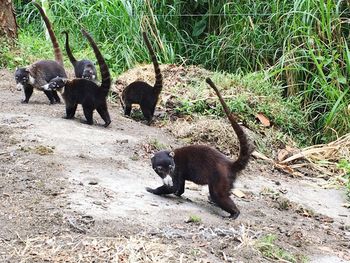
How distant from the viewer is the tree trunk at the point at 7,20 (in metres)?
9.67

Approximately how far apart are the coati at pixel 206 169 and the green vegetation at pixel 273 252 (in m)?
0.59

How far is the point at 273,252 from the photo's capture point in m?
4.29

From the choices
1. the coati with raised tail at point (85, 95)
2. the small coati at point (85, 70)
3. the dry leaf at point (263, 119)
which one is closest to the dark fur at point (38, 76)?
the small coati at point (85, 70)

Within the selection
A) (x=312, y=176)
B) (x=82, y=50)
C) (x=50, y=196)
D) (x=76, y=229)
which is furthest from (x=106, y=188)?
(x=82, y=50)

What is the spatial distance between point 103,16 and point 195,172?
5.92 m

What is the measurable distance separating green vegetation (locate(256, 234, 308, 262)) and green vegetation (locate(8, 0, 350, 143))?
3.78m

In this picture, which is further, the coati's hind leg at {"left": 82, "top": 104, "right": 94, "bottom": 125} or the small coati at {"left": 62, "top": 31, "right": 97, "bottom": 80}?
the small coati at {"left": 62, "top": 31, "right": 97, "bottom": 80}

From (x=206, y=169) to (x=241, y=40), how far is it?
5.19 metres

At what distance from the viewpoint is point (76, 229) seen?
13.3 ft

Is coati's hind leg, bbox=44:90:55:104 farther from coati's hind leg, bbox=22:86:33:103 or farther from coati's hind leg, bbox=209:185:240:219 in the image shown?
coati's hind leg, bbox=209:185:240:219

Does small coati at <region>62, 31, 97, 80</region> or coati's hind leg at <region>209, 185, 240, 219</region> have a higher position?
small coati at <region>62, 31, 97, 80</region>

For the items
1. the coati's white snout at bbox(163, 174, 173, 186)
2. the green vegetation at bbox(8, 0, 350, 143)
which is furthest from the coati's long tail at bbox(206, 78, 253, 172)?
the green vegetation at bbox(8, 0, 350, 143)

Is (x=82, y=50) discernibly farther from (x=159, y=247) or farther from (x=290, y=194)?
(x=159, y=247)

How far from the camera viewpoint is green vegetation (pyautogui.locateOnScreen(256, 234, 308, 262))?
13.9 feet
